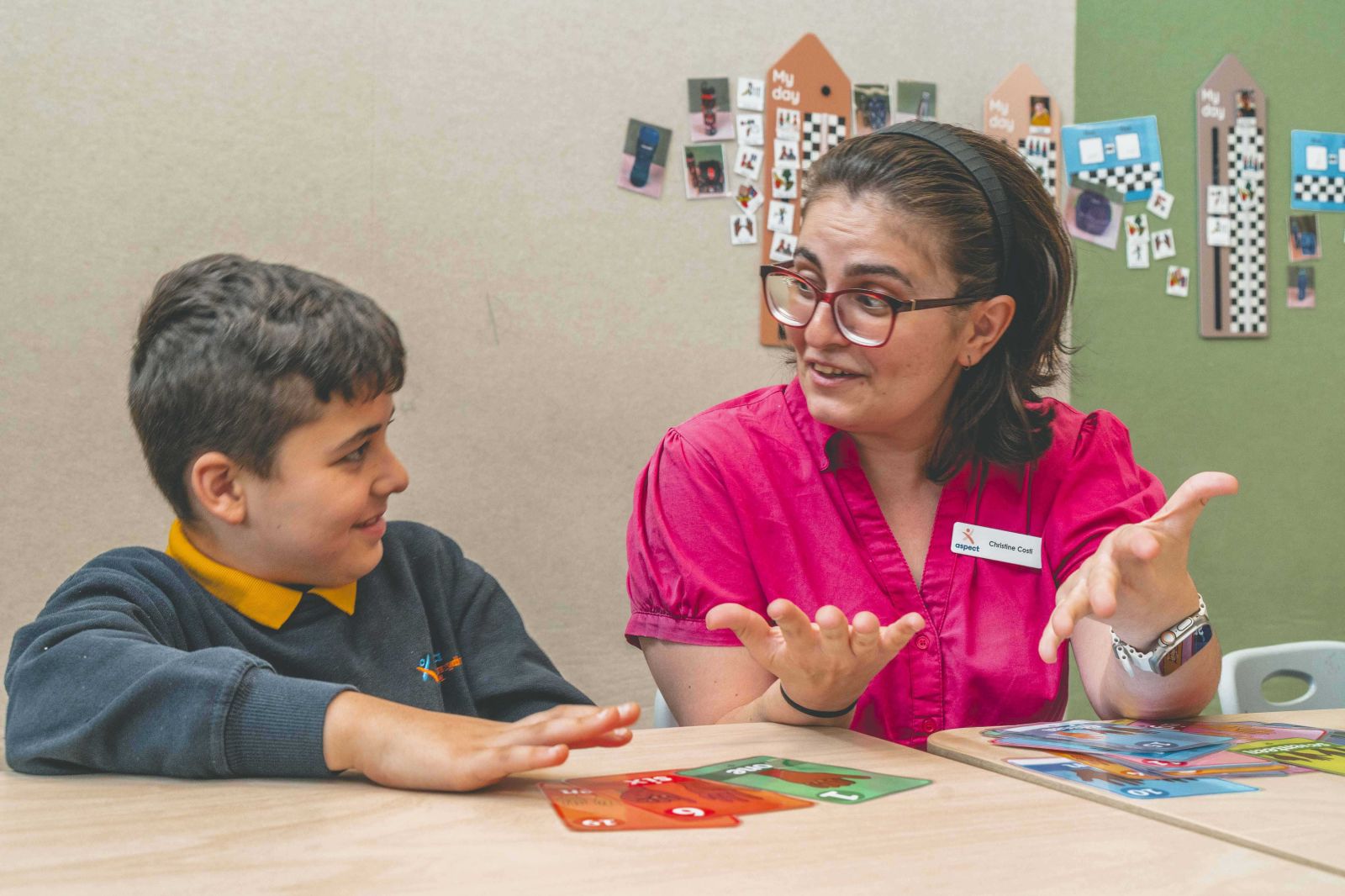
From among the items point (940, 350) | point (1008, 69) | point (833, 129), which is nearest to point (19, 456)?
point (940, 350)

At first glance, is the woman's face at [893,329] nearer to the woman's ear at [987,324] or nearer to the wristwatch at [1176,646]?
the woman's ear at [987,324]

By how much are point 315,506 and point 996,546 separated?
2.87 feet

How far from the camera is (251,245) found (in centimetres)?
233

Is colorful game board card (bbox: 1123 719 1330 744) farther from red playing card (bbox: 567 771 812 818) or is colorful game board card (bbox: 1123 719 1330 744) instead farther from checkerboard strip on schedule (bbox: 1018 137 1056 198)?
checkerboard strip on schedule (bbox: 1018 137 1056 198)

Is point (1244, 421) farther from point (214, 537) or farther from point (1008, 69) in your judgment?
point (214, 537)

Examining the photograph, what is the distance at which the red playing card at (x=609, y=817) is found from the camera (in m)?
0.80

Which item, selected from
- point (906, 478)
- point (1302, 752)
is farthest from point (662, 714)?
point (1302, 752)

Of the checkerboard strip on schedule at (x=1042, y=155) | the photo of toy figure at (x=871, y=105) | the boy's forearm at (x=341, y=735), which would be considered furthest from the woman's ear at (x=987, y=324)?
the checkerboard strip on schedule at (x=1042, y=155)

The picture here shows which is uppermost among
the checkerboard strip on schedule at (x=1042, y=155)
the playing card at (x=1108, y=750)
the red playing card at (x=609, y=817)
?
the checkerboard strip on schedule at (x=1042, y=155)

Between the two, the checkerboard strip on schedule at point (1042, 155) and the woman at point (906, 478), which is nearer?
the woman at point (906, 478)

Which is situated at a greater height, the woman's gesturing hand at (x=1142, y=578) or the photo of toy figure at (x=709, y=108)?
the photo of toy figure at (x=709, y=108)

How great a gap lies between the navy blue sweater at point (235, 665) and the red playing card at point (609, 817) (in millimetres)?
212

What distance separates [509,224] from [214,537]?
1402 mm

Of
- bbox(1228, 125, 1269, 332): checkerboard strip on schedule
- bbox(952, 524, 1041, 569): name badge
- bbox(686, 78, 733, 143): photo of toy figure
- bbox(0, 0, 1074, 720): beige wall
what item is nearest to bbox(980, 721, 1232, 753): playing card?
bbox(952, 524, 1041, 569): name badge
